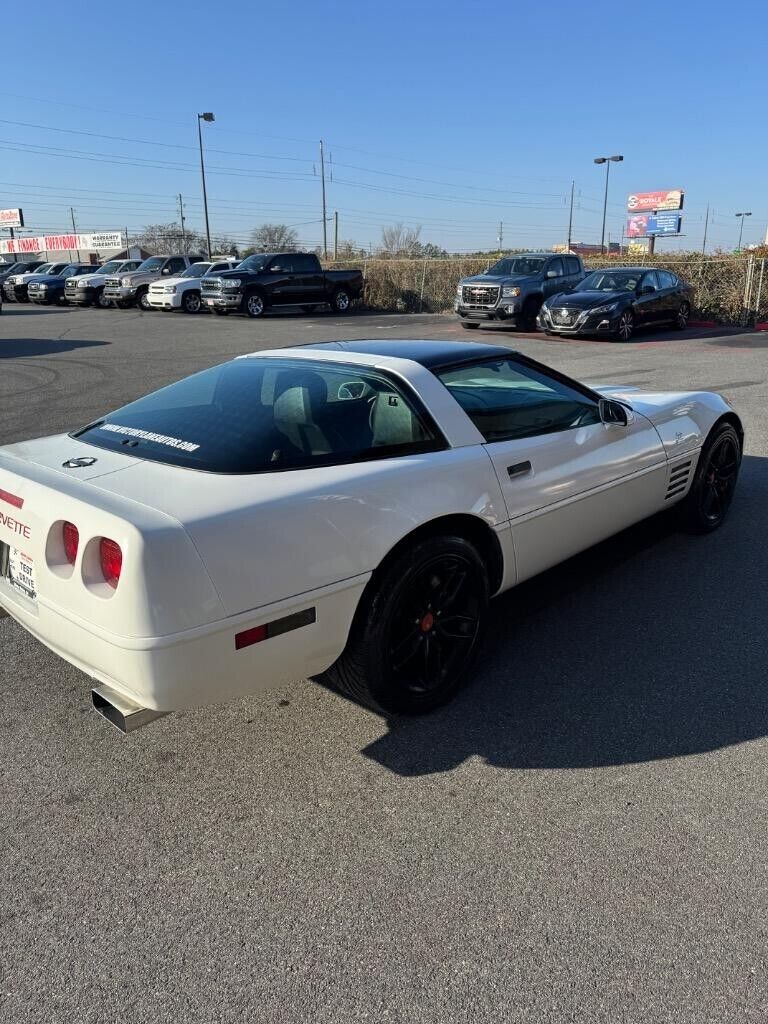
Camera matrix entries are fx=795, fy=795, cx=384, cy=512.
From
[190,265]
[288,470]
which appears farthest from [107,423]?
[190,265]

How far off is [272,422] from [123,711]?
1202 millimetres

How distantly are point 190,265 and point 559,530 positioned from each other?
28987 mm

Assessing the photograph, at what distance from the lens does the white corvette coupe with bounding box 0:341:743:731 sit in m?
2.39

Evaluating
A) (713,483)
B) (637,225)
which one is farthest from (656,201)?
(713,483)

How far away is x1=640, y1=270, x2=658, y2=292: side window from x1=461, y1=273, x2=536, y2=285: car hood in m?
2.61

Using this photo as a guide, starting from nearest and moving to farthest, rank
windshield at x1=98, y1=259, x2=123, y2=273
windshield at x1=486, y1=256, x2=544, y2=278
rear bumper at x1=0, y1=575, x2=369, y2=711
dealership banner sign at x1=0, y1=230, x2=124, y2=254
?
1. rear bumper at x1=0, y1=575, x2=369, y2=711
2. windshield at x1=486, y1=256, x2=544, y2=278
3. windshield at x1=98, y1=259, x2=123, y2=273
4. dealership banner sign at x1=0, y1=230, x2=124, y2=254

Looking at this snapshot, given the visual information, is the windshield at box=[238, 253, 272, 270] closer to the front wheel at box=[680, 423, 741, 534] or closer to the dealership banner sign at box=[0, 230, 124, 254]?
the front wheel at box=[680, 423, 741, 534]

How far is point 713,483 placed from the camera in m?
5.05

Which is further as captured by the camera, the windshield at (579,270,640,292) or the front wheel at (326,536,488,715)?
the windshield at (579,270,640,292)

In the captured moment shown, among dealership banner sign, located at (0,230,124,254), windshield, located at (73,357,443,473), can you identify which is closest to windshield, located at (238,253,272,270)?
windshield, located at (73,357,443,473)

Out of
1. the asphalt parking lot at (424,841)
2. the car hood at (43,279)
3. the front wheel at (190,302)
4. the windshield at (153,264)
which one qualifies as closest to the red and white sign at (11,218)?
the car hood at (43,279)

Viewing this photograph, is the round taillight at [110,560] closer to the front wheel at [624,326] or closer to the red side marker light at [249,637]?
the red side marker light at [249,637]

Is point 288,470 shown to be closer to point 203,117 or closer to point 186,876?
point 186,876

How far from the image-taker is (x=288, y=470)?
9.20 ft
